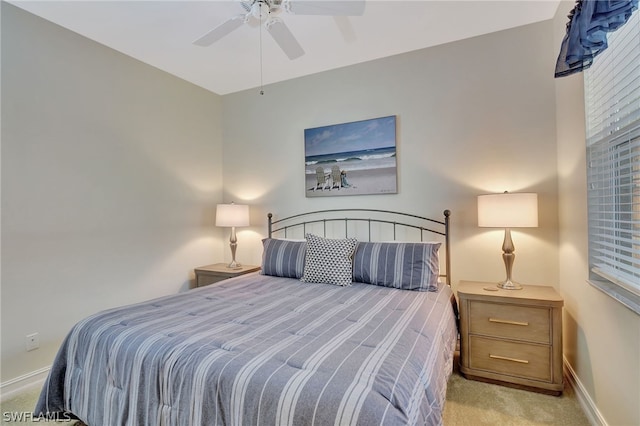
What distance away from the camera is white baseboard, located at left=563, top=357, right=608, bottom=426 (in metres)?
1.66

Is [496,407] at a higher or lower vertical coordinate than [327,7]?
lower

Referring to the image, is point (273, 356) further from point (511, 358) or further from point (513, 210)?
point (513, 210)

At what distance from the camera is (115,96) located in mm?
2746

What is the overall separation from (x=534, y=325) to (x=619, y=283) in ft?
2.37

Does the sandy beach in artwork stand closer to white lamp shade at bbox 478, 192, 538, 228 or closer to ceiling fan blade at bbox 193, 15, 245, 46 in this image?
white lamp shade at bbox 478, 192, 538, 228

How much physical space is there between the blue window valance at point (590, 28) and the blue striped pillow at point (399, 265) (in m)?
1.38

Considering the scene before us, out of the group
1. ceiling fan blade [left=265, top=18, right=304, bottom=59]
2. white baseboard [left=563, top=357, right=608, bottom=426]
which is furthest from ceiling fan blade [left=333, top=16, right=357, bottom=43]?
white baseboard [left=563, top=357, right=608, bottom=426]

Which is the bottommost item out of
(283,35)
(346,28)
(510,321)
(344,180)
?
(510,321)

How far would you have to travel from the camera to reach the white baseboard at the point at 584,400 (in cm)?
166

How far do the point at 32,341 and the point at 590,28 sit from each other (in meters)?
3.73

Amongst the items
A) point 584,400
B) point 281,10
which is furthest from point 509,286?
point 281,10

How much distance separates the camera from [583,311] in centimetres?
191

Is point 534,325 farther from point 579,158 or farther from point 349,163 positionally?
point 349,163

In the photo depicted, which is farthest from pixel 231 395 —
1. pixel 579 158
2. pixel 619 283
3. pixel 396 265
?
pixel 579 158
